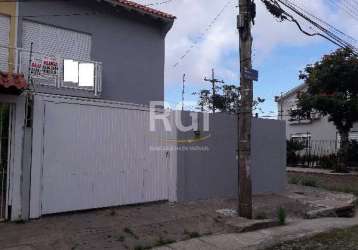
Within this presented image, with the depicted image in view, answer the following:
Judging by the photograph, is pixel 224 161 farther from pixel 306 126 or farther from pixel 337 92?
pixel 306 126

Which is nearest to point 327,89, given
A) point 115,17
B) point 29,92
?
point 115,17

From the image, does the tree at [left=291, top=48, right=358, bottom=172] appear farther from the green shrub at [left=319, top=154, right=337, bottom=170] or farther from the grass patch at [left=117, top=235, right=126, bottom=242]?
the grass patch at [left=117, top=235, right=126, bottom=242]

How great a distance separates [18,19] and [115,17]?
11.2 ft

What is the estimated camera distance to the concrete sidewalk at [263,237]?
818 centimetres

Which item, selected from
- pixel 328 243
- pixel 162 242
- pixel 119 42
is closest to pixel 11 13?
pixel 119 42

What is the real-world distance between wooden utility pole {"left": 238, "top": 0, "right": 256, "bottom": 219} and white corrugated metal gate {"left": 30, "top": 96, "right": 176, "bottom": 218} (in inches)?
75.7

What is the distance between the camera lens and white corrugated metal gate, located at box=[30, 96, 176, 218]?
8.78 m

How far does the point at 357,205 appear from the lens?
559 inches

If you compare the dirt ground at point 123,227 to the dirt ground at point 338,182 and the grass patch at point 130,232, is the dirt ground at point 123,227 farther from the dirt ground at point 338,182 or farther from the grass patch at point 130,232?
the dirt ground at point 338,182

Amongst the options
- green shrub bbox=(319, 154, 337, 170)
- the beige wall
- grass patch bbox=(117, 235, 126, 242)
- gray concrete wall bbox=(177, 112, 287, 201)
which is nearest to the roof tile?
the beige wall

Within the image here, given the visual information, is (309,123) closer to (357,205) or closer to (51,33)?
(357,205)

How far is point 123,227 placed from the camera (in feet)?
28.1

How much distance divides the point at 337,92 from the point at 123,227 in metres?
19.4

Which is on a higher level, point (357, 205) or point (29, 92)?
point (29, 92)
